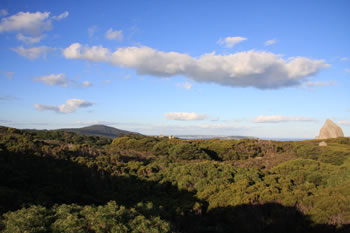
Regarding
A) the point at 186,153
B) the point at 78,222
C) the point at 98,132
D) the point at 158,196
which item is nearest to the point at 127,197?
the point at 158,196

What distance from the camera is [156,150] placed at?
31.4 metres

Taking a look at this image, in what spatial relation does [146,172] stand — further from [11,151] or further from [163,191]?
[11,151]

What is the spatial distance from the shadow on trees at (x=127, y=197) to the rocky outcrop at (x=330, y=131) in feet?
142

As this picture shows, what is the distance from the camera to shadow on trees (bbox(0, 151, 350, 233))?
8.47 meters

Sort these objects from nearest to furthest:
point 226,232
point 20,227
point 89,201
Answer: point 20,227, point 226,232, point 89,201

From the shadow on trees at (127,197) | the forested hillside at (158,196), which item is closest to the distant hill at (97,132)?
the forested hillside at (158,196)

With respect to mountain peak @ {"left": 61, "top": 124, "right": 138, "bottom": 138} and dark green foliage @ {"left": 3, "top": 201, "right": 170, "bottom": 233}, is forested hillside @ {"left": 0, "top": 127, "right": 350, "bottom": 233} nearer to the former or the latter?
dark green foliage @ {"left": 3, "top": 201, "right": 170, "bottom": 233}

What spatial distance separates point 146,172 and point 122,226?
1196cm

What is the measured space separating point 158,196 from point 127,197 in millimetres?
1554

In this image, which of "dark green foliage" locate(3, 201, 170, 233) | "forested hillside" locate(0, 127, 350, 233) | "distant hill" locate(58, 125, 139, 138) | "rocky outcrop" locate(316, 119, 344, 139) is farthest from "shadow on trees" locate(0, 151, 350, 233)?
"distant hill" locate(58, 125, 139, 138)

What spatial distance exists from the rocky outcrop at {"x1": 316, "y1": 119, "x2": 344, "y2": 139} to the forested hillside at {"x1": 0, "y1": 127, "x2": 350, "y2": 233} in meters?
36.1

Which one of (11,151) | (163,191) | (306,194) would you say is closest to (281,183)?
(306,194)

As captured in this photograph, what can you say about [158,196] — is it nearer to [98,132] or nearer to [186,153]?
[186,153]

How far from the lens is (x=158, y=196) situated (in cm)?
1305
